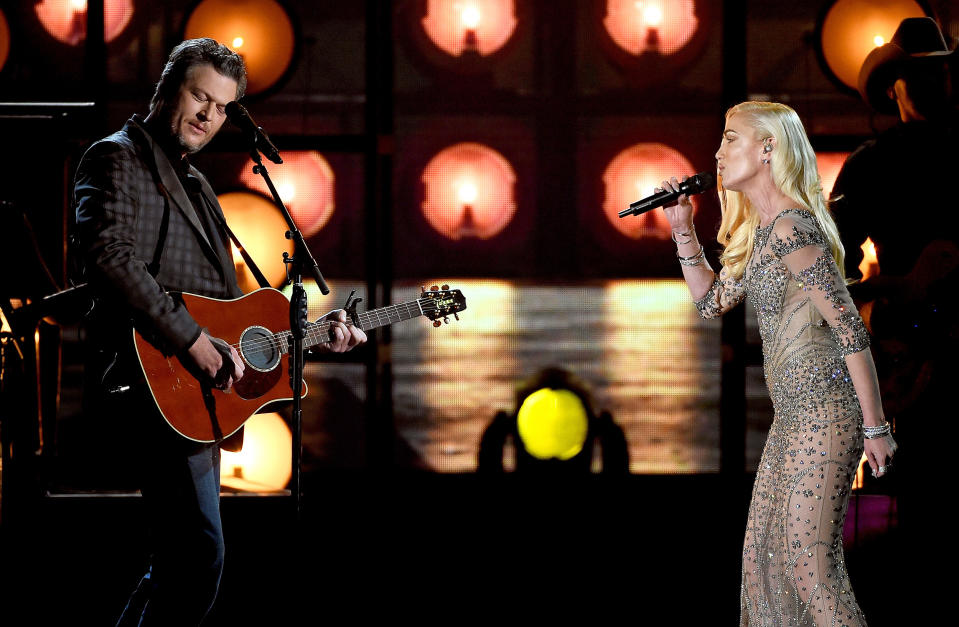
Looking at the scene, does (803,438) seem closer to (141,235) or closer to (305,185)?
(141,235)

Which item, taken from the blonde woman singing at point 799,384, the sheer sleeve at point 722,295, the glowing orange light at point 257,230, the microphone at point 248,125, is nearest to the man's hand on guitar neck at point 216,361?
the microphone at point 248,125

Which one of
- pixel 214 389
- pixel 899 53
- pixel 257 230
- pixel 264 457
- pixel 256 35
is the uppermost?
pixel 256 35

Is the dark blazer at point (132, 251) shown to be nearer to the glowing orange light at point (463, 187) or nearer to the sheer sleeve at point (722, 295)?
the sheer sleeve at point (722, 295)

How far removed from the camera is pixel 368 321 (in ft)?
9.30

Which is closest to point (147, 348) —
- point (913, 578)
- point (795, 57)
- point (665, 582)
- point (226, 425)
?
point (226, 425)

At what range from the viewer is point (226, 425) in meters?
2.42

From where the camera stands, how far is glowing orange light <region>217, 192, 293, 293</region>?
410 centimetres

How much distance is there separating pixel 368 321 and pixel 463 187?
153 centimetres

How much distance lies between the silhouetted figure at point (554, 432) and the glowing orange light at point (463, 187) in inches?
31.3

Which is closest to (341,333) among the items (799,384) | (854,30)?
(799,384)

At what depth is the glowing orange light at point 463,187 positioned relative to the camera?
4.21 metres

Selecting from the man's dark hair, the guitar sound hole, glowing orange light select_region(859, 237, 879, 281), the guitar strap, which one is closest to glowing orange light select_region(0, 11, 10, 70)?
the man's dark hair

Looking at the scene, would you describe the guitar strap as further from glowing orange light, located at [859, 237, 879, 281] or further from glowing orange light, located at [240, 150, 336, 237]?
glowing orange light, located at [859, 237, 879, 281]

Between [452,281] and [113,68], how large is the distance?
73.5 inches
